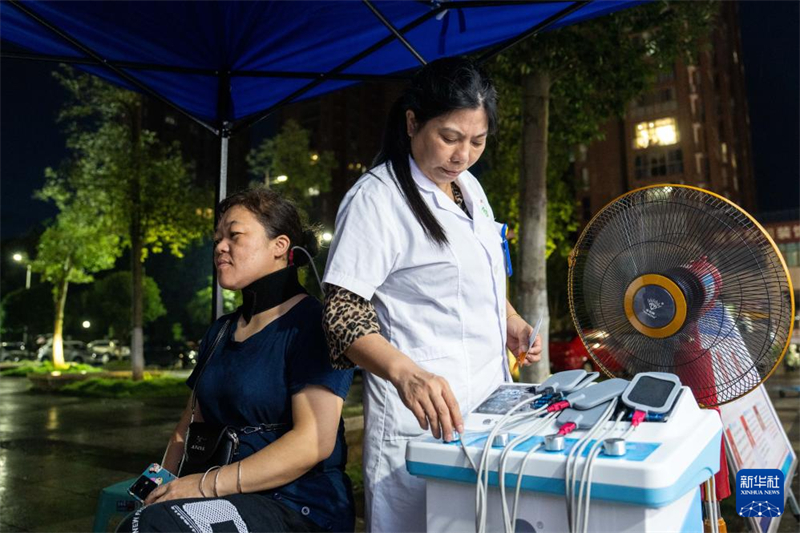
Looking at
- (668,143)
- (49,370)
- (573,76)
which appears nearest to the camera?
Answer: (573,76)

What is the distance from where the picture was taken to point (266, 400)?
6.79 ft

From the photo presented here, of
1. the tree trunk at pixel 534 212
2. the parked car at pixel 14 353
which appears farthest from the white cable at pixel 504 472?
the parked car at pixel 14 353

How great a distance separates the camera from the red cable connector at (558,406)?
146 cm

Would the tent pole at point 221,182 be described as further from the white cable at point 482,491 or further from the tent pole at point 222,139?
the white cable at point 482,491

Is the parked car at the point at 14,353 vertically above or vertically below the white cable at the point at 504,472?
below

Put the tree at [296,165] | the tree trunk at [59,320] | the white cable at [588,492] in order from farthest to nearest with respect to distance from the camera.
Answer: the tree at [296,165] → the tree trunk at [59,320] → the white cable at [588,492]

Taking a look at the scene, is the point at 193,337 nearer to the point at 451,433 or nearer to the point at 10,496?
the point at 10,496

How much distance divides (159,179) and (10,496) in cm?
1260

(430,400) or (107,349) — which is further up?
(430,400)

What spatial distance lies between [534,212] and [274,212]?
5.14 meters

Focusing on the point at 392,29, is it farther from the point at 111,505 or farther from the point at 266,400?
the point at 111,505

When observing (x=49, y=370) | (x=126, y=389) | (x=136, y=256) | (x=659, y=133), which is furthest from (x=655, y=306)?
(x=659, y=133)

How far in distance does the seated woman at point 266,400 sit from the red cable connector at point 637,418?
3.02 ft

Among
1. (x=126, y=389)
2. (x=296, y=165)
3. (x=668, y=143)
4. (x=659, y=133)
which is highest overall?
(x=659, y=133)
